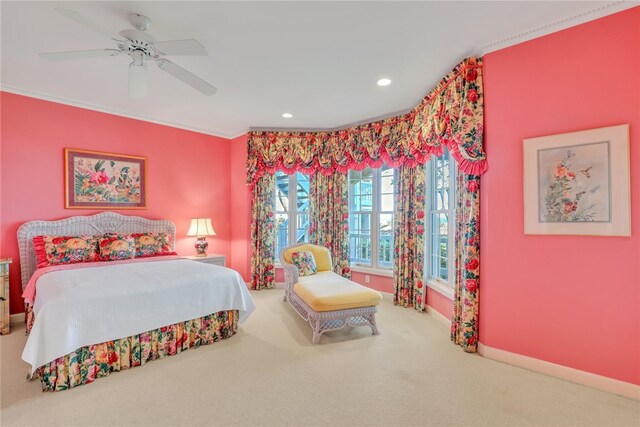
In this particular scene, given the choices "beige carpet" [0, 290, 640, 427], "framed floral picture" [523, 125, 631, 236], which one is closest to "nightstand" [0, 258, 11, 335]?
"beige carpet" [0, 290, 640, 427]

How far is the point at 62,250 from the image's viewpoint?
364cm

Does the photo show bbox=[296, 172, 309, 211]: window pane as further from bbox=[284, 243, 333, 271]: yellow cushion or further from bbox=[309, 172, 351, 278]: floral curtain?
bbox=[284, 243, 333, 271]: yellow cushion

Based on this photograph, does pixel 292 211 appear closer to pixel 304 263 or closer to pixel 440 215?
pixel 304 263

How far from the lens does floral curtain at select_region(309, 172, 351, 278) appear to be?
5051 millimetres

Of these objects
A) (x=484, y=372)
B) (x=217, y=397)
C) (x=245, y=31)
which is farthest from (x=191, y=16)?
(x=484, y=372)

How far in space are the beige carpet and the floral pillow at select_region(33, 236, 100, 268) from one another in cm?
92

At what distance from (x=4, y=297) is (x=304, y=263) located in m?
3.37

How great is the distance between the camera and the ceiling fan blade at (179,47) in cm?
207

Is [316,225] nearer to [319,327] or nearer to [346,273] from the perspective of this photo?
[346,273]

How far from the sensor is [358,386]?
235cm

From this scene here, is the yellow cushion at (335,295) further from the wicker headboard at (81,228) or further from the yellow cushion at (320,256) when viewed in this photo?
the wicker headboard at (81,228)

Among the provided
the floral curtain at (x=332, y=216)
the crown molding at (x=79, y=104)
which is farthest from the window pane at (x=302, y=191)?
the crown molding at (x=79, y=104)

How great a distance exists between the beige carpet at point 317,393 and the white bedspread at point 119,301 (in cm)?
36

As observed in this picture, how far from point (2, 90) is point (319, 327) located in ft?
15.1
